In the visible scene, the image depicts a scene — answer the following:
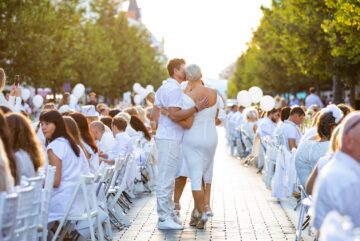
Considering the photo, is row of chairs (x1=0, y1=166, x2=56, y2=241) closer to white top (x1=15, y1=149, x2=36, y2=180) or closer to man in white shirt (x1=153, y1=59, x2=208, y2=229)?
white top (x1=15, y1=149, x2=36, y2=180)

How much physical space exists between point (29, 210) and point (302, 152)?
189 inches

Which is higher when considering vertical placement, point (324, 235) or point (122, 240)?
point (324, 235)

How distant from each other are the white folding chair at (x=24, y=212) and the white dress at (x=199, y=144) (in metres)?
5.49

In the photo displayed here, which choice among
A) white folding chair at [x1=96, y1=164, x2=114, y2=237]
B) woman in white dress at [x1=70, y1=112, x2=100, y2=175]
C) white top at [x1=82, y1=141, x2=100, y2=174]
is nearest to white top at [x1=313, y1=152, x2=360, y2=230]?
white folding chair at [x1=96, y1=164, x2=114, y2=237]

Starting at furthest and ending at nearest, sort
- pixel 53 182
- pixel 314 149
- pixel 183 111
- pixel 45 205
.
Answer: pixel 183 111 → pixel 314 149 → pixel 53 182 → pixel 45 205

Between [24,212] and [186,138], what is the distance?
19.2 ft

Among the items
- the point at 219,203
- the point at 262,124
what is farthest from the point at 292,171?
the point at 262,124

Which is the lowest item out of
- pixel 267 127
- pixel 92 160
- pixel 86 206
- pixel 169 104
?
pixel 267 127

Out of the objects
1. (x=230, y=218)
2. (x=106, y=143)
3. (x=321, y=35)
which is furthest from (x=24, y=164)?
(x=321, y=35)

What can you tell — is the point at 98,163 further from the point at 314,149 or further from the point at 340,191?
the point at 340,191

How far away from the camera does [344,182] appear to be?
6.22m

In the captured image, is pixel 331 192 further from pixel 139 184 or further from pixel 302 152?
pixel 139 184

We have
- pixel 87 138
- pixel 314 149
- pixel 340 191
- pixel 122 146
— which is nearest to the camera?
pixel 340 191

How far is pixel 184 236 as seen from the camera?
1323cm
